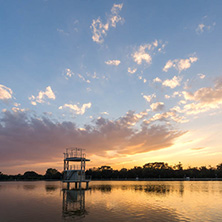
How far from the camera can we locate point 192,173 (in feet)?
632

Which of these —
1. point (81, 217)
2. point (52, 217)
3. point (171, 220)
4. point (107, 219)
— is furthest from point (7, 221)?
point (171, 220)

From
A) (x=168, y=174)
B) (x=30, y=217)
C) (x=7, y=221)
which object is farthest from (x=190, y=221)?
(x=168, y=174)

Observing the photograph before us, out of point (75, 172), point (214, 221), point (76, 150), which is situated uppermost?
point (76, 150)

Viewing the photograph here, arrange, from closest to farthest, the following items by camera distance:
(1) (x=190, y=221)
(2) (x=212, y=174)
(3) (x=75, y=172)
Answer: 1. (1) (x=190, y=221)
2. (3) (x=75, y=172)
3. (2) (x=212, y=174)

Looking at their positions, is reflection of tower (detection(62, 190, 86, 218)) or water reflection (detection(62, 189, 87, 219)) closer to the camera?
water reflection (detection(62, 189, 87, 219))

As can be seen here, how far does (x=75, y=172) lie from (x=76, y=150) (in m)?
6.42

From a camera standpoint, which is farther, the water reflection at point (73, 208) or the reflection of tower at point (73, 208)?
the reflection of tower at point (73, 208)

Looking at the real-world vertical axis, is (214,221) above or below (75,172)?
below

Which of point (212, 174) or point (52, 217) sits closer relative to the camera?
point (52, 217)

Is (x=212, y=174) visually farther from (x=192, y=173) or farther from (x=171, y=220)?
(x=171, y=220)

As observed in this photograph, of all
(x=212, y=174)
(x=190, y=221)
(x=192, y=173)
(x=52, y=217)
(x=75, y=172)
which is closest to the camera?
(x=190, y=221)

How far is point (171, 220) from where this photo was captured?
21.1m

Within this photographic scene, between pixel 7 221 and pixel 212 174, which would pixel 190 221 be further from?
pixel 212 174

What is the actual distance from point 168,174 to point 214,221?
173 m
